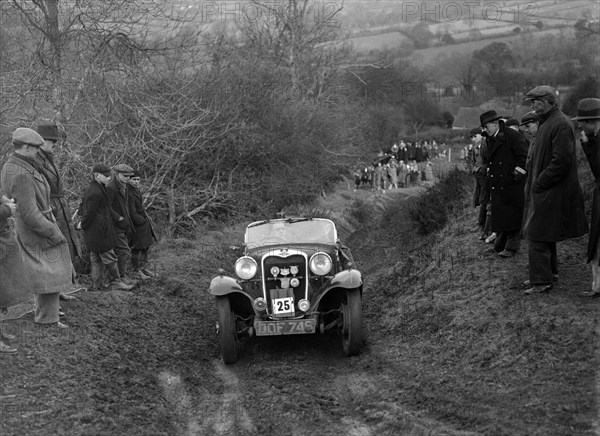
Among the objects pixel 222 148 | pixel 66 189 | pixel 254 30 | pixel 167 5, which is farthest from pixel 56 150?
pixel 254 30

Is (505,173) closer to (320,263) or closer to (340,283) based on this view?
(320,263)

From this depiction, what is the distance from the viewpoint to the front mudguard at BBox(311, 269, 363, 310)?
8.71m

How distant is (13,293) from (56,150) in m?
7.56

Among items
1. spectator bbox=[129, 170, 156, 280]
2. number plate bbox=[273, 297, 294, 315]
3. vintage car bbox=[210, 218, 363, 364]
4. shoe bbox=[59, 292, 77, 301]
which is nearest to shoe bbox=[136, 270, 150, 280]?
spectator bbox=[129, 170, 156, 280]

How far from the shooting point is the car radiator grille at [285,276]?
905 centimetres

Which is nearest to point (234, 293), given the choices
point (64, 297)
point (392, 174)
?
point (64, 297)

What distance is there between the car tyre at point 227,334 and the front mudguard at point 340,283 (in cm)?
99

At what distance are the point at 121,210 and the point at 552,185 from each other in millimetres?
6364

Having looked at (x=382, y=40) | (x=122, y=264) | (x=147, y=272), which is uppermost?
(x=382, y=40)

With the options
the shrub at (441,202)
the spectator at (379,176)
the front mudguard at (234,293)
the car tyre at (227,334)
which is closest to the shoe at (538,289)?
the front mudguard at (234,293)

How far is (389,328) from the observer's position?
32.2 ft

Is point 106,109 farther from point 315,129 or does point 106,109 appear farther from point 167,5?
point 315,129

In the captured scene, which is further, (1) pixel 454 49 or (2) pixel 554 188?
(1) pixel 454 49

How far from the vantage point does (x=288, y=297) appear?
8938mm
